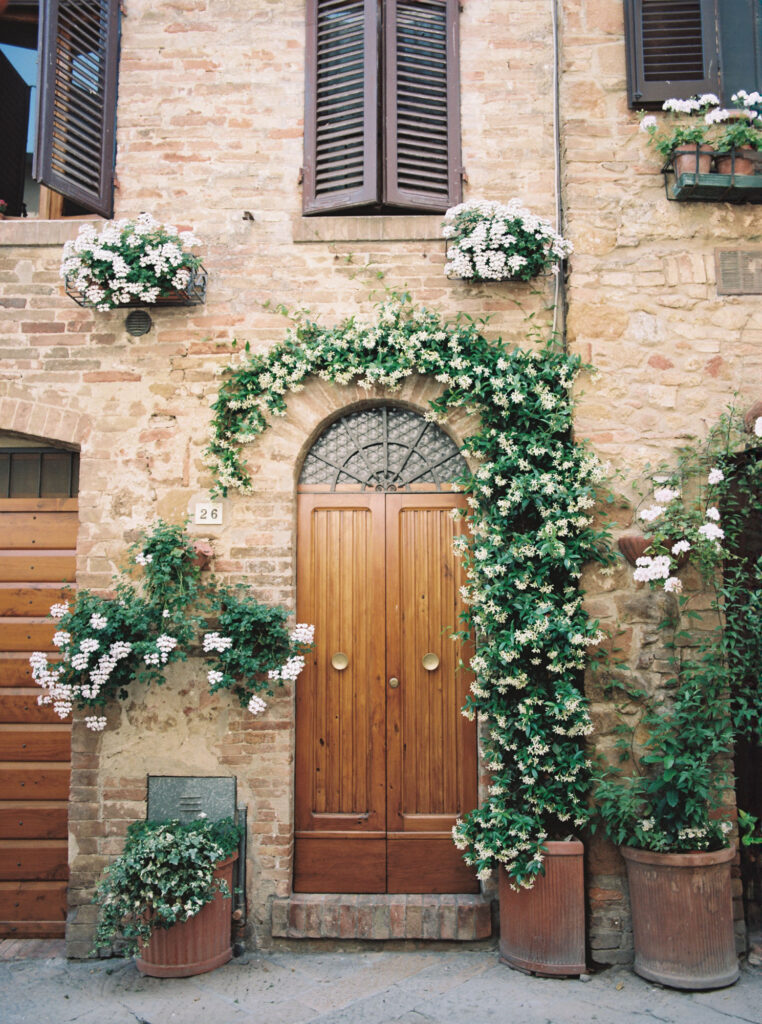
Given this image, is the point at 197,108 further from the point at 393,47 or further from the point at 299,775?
the point at 299,775

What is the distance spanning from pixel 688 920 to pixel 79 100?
5.64 meters

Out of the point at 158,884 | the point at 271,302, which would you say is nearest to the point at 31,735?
the point at 158,884

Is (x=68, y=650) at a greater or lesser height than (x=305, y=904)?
greater

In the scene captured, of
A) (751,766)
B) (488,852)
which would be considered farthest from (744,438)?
(488,852)

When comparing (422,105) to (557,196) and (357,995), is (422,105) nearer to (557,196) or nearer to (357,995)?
(557,196)

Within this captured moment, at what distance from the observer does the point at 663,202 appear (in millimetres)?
4391

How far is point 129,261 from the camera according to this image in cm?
426

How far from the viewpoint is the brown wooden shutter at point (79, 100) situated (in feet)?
14.5

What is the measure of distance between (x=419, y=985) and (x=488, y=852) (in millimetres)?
716

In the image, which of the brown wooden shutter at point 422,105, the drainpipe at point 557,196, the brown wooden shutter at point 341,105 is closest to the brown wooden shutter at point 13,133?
the brown wooden shutter at point 341,105

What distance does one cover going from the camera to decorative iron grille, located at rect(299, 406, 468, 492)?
4504 mm

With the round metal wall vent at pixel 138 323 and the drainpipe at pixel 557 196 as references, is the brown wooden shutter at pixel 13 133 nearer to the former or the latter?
the round metal wall vent at pixel 138 323

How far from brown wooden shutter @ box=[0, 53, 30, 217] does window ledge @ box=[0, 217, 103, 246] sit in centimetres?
64

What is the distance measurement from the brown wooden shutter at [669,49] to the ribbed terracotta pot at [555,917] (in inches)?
168
